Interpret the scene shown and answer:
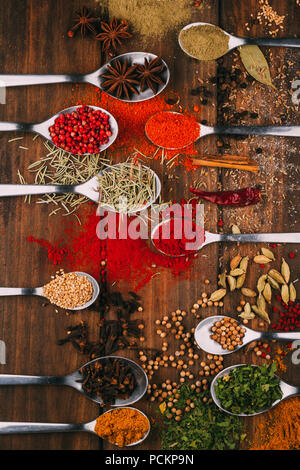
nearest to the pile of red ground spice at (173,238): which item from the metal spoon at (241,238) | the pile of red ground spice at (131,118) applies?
the metal spoon at (241,238)

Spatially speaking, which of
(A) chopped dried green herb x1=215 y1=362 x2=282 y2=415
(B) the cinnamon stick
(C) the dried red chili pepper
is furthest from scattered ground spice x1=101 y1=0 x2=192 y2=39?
(A) chopped dried green herb x1=215 y1=362 x2=282 y2=415

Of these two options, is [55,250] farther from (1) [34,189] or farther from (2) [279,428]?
(2) [279,428]

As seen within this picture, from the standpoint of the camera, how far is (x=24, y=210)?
2428mm

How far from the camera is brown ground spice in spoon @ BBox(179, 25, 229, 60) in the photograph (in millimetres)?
2420

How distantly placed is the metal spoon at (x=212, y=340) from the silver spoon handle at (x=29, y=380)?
0.82 meters

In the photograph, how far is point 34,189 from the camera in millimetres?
2367

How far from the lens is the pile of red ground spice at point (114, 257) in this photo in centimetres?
243

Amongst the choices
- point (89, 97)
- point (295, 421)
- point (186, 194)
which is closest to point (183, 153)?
point (186, 194)

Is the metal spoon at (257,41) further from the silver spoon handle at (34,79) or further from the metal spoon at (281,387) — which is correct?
the metal spoon at (281,387)

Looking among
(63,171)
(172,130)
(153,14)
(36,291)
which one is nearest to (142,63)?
(153,14)
